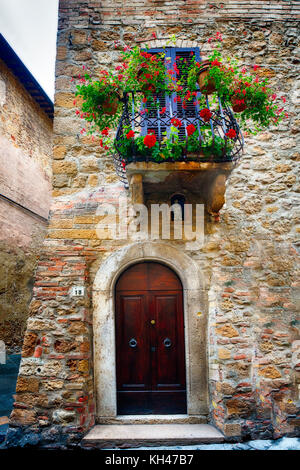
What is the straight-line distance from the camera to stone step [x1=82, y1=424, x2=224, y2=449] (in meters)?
3.34

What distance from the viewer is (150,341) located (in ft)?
13.0

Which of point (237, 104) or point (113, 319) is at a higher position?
point (237, 104)

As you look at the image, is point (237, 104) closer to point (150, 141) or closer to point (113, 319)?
point (150, 141)

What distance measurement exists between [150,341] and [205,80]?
3.47 meters

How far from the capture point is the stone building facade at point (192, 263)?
11.6 ft

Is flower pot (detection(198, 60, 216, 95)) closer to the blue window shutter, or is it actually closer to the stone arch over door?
the blue window shutter

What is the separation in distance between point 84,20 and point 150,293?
4341 mm

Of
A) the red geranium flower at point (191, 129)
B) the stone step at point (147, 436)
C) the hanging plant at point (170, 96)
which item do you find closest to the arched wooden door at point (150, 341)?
the stone step at point (147, 436)

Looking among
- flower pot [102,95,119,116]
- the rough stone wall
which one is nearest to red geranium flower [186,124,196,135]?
flower pot [102,95,119,116]

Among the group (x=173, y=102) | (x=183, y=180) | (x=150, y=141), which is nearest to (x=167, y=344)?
(x=183, y=180)

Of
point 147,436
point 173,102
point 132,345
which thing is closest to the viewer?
point 147,436

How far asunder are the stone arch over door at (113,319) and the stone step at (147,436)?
0.22 metres
